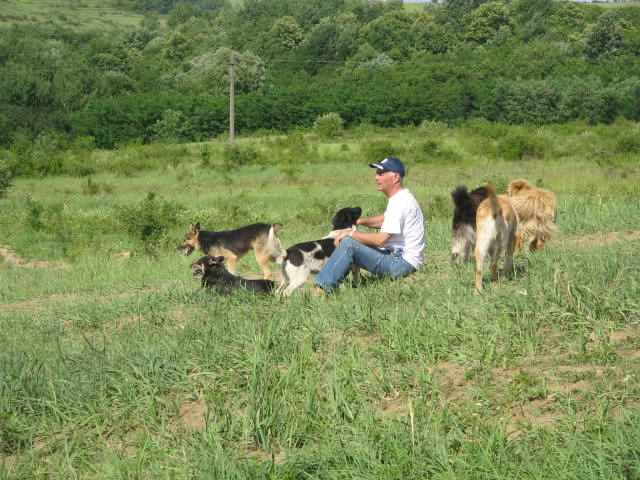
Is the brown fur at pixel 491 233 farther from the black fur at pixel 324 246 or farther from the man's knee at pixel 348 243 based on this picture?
the black fur at pixel 324 246

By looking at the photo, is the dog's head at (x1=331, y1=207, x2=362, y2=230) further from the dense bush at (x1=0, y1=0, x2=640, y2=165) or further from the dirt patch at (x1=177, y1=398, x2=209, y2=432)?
the dense bush at (x1=0, y1=0, x2=640, y2=165)

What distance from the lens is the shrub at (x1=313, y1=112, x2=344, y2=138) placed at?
4800cm

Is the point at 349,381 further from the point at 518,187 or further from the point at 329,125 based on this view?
the point at 329,125

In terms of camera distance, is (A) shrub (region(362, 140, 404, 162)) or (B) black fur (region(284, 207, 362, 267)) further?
(A) shrub (region(362, 140, 404, 162))

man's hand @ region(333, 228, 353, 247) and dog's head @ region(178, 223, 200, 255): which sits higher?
man's hand @ region(333, 228, 353, 247)

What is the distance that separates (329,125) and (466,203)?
137 ft

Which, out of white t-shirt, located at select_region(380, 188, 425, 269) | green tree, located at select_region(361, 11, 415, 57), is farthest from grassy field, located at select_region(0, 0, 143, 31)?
white t-shirt, located at select_region(380, 188, 425, 269)

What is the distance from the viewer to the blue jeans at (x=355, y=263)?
695 cm

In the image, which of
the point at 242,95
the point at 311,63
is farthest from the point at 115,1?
the point at 242,95

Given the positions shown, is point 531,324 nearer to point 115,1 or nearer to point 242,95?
point 242,95

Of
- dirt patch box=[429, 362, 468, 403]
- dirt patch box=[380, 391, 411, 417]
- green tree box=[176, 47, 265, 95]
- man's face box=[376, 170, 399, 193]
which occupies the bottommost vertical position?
green tree box=[176, 47, 265, 95]

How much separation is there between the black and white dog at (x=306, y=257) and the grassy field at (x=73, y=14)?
96.5m

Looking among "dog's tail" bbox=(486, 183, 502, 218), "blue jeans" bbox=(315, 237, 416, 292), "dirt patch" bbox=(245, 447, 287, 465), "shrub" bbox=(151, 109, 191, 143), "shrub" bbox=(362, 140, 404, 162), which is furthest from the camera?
"shrub" bbox=(151, 109, 191, 143)

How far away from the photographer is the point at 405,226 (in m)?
7.34
